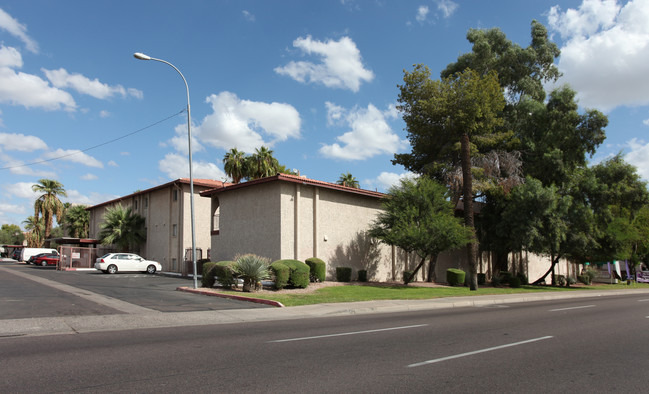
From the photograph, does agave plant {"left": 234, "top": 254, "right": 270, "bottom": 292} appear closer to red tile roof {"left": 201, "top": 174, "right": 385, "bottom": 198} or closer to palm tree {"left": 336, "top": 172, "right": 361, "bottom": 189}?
red tile roof {"left": 201, "top": 174, "right": 385, "bottom": 198}

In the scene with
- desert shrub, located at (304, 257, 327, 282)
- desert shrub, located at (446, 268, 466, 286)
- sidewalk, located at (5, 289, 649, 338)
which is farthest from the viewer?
desert shrub, located at (446, 268, 466, 286)

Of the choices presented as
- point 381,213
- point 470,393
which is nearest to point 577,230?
point 381,213

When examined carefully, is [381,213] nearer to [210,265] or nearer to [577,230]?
[210,265]

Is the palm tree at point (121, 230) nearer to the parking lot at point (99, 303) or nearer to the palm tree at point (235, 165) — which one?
the palm tree at point (235, 165)

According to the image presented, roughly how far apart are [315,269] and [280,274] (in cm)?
381

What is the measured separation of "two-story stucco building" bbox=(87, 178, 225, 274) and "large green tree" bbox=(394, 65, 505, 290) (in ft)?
53.6

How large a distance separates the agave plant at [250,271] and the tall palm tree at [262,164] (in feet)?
88.5

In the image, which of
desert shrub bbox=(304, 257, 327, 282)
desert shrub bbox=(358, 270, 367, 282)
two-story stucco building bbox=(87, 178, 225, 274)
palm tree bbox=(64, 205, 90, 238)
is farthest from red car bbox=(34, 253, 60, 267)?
desert shrub bbox=(358, 270, 367, 282)

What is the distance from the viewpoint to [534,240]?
3031cm

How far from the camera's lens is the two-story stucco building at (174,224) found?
3416cm

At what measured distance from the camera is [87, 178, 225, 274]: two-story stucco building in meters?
34.2

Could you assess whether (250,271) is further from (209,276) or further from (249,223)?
(249,223)

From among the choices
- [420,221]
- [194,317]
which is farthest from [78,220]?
[194,317]

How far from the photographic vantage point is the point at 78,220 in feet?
192
